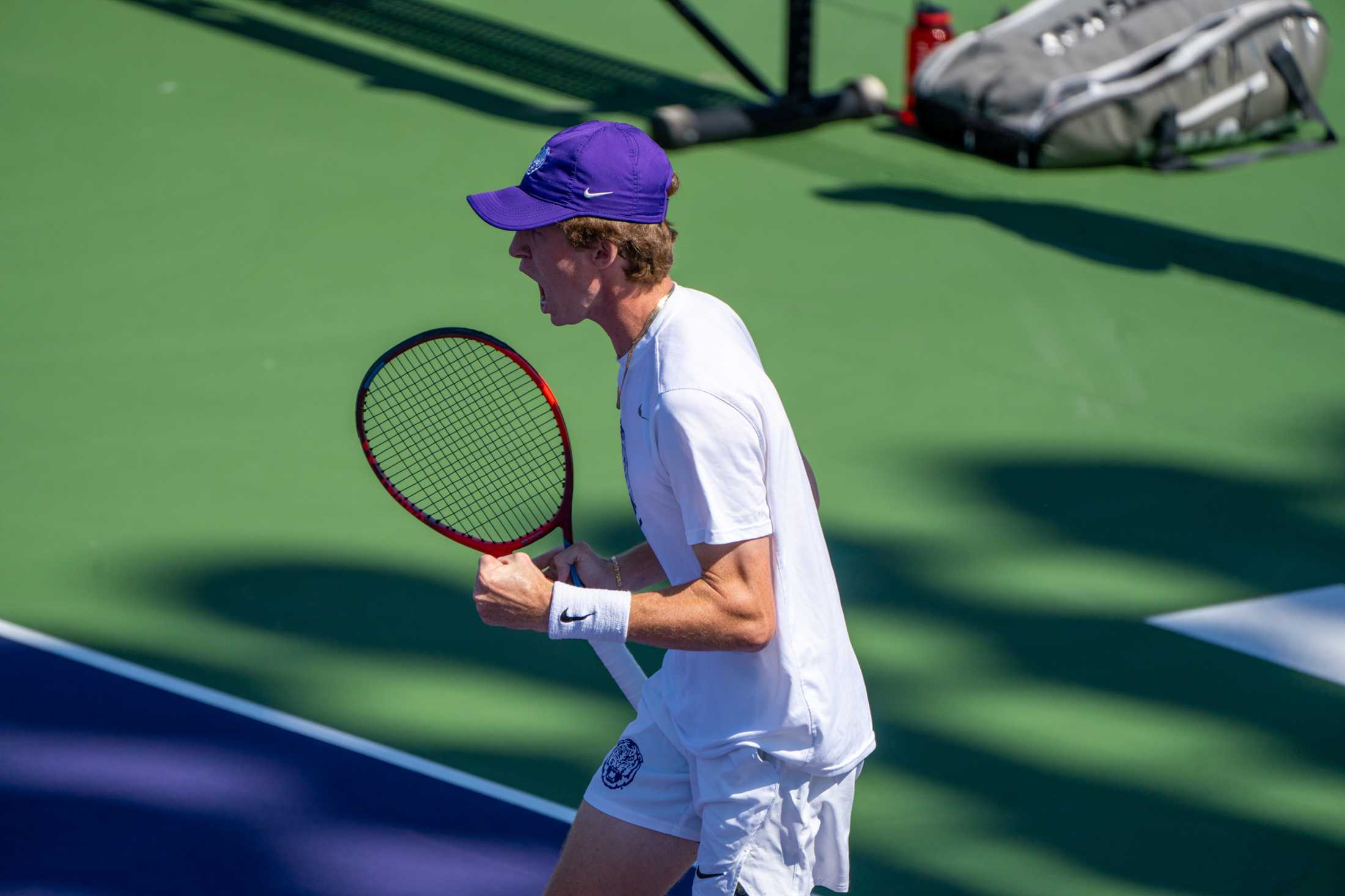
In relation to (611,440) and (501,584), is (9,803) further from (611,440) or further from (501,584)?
(611,440)

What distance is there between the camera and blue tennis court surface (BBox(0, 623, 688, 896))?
4.13m

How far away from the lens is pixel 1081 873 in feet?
14.0

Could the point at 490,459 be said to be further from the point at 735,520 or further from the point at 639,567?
the point at 735,520

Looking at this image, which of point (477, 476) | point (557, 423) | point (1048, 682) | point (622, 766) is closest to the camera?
point (622, 766)

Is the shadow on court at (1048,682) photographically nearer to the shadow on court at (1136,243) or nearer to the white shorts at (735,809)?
the white shorts at (735,809)

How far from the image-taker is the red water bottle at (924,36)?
10.2 m

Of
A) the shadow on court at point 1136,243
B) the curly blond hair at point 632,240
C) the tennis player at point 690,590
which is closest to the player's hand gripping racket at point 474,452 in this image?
the tennis player at point 690,590

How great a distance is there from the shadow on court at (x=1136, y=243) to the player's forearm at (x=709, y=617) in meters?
5.82

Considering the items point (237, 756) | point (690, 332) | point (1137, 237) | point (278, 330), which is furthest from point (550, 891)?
point (1137, 237)

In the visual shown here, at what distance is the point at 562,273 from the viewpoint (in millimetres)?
2939

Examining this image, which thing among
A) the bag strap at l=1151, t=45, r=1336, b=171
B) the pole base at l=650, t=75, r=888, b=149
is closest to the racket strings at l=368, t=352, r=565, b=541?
the pole base at l=650, t=75, r=888, b=149

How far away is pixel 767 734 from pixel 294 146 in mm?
6877

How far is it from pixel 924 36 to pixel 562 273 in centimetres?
783

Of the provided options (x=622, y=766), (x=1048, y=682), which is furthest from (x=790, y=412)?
(x=622, y=766)
